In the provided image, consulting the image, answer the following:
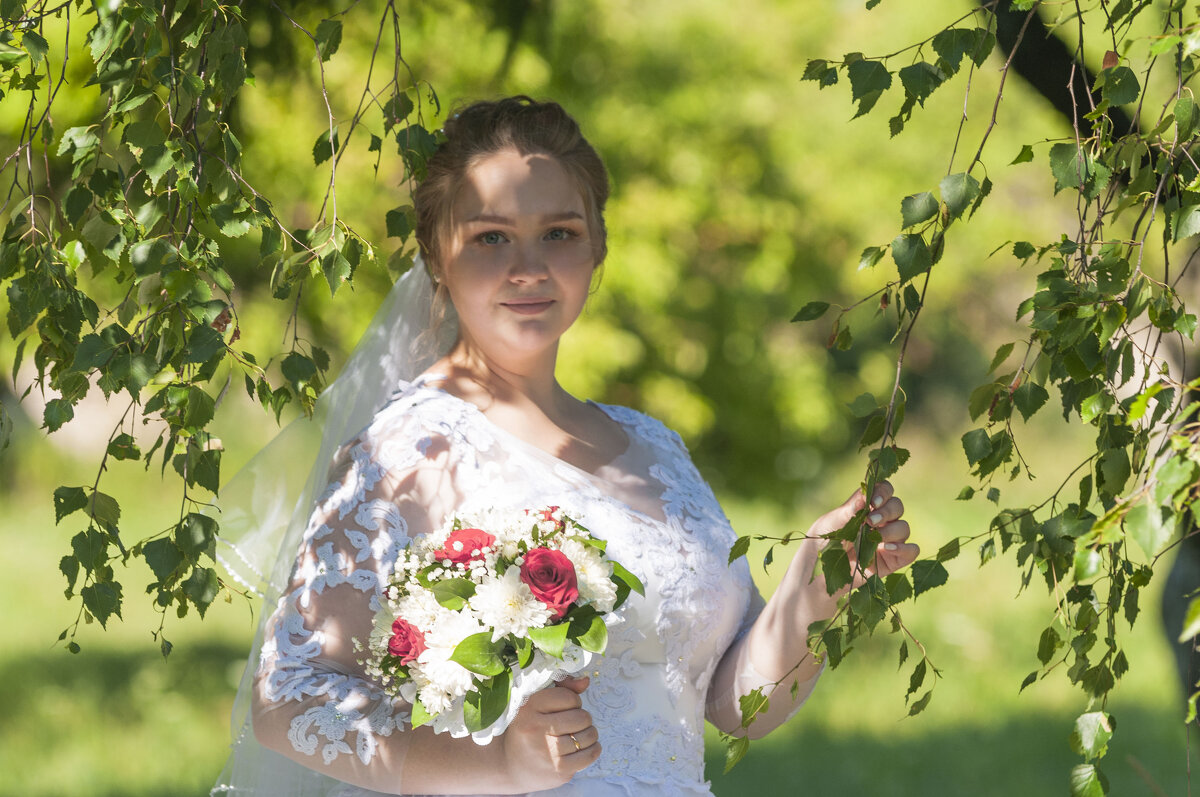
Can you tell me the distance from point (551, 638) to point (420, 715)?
238 millimetres

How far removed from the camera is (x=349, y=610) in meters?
2.05

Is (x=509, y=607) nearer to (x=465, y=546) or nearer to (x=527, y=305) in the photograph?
(x=465, y=546)

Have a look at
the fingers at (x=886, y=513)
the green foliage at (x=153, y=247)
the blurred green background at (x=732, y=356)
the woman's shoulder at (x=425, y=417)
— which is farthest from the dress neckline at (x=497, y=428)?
the blurred green background at (x=732, y=356)

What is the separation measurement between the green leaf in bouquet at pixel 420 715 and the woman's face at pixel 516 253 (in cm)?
86

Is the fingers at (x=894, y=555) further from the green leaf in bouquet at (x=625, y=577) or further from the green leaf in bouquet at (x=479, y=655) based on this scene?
the green leaf in bouquet at (x=479, y=655)

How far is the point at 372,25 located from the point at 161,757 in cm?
384

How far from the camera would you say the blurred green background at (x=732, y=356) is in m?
6.72

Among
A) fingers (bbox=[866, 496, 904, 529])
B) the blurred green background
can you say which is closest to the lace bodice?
fingers (bbox=[866, 496, 904, 529])

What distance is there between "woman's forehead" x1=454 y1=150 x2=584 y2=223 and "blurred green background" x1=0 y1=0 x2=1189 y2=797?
143 cm

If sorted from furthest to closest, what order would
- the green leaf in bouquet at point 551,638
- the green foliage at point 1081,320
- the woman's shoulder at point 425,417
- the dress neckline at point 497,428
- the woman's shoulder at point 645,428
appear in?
the woman's shoulder at point 645,428
the dress neckline at point 497,428
the woman's shoulder at point 425,417
the green leaf in bouquet at point 551,638
the green foliage at point 1081,320

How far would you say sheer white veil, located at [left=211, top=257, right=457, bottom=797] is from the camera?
7.82 feet

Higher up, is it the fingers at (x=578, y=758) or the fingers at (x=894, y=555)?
the fingers at (x=894, y=555)

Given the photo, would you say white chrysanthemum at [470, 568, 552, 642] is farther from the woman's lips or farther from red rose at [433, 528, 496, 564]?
the woman's lips

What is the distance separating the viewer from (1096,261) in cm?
156
